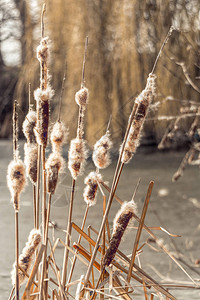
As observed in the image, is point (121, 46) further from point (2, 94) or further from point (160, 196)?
point (2, 94)

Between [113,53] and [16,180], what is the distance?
2.75 metres

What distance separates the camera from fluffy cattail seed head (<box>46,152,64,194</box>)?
0.84 meters

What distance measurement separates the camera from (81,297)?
0.94m

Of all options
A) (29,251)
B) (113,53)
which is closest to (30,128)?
(29,251)

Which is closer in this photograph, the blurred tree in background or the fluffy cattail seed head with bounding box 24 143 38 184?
the fluffy cattail seed head with bounding box 24 143 38 184

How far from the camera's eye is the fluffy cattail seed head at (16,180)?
2.75ft

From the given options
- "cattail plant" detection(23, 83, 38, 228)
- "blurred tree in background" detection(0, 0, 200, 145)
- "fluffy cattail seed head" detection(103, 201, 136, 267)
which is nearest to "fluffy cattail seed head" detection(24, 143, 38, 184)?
"cattail plant" detection(23, 83, 38, 228)

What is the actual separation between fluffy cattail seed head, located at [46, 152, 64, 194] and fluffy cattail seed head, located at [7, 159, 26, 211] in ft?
0.12

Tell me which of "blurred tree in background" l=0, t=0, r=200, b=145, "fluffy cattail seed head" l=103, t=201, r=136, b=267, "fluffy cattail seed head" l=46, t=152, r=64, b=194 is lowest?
"fluffy cattail seed head" l=103, t=201, r=136, b=267

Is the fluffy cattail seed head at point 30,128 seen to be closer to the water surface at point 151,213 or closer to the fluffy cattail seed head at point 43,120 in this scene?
the fluffy cattail seed head at point 43,120

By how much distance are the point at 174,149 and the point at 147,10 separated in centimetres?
216

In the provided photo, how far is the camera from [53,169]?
0.85 m

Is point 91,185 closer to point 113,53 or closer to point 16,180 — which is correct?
point 16,180

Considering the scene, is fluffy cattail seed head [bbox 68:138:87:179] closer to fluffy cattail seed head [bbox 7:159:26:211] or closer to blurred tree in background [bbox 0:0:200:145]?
fluffy cattail seed head [bbox 7:159:26:211]
